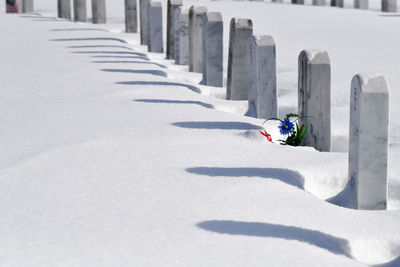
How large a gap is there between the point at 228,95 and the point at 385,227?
3.47 meters

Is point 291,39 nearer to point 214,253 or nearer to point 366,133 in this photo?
point 366,133

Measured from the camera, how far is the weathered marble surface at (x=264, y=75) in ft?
18.1

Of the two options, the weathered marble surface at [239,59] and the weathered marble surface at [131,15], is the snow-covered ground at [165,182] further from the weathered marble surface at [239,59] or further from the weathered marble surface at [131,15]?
the weathered marble surface at [131,15]

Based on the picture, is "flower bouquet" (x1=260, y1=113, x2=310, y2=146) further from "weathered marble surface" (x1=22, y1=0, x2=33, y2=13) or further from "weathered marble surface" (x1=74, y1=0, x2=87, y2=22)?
"weathered marble surface" (x1=22, y1=0, x2=33, y2=13)

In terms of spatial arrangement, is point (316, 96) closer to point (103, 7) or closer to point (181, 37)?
point (181, 37)

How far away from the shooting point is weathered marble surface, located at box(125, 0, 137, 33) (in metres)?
13.2

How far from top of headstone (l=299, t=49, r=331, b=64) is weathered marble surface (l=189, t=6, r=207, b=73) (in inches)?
134

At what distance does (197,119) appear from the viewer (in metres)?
5.33

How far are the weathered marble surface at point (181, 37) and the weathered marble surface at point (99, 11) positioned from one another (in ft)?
20.1

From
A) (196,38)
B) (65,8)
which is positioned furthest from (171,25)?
(65,8)

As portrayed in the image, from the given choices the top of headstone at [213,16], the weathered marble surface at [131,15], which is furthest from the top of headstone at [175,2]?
the weathered marble surface at [131,15]

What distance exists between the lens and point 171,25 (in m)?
9.63

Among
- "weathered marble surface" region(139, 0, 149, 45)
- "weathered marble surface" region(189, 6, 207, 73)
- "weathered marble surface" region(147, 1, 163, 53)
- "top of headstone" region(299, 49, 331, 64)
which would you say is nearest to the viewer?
"top of headstone" region(299, 49, 331, 64)

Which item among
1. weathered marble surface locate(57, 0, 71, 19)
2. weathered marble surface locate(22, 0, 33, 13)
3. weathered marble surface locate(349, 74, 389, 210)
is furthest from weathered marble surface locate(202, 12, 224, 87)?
weathered marble surface locate(22, 0, 33, 13)
